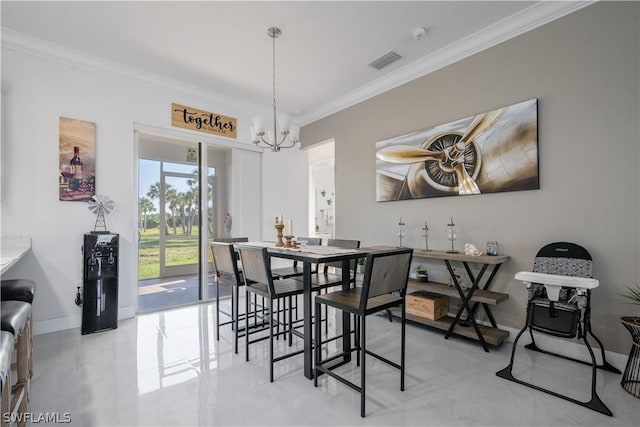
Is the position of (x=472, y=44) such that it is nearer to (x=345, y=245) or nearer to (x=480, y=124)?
(x=480, y=124)

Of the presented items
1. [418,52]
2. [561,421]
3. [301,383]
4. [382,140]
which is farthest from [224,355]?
[418,52]

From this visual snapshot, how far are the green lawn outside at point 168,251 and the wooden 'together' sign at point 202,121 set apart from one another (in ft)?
4.98

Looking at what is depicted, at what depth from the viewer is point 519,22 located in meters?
2.80

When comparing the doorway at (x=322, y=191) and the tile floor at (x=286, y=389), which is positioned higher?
the doorway at (x=322, y=191)

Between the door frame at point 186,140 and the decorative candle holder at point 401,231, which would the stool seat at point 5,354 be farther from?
the decorative candle holder at point 401,231

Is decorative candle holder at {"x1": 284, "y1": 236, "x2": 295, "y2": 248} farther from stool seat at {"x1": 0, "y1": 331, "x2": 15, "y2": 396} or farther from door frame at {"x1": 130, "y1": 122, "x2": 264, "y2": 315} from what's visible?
door frame at {"x1": 130, "y1": 122, "x2": 264, "y2": 315}

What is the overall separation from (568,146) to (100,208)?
4.83 meters

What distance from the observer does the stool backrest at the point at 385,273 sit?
6.07 feet

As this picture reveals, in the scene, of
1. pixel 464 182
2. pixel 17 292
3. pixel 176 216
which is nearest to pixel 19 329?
pixel 17 292

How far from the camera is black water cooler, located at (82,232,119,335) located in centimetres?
317

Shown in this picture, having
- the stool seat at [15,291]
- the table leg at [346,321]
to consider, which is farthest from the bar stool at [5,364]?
the table leg at [346,321]

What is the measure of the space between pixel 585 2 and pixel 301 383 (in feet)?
12.4

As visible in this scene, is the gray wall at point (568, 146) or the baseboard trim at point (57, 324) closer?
the gray wall at point (568, 146)

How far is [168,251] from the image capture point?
458 cm
